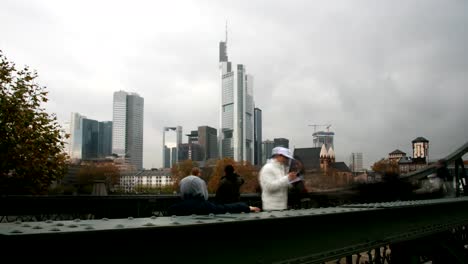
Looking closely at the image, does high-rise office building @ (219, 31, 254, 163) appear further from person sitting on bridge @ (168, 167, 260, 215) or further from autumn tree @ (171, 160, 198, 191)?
person sitting on bridge @ (168, 167, 260, 215)

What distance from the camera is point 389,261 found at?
255 inches

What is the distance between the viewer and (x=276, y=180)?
19.2ft

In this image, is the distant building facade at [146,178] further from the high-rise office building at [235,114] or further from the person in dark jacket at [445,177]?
the person in dark jacket at [445,177]

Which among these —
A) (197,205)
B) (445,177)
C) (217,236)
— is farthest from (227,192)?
(445,177)

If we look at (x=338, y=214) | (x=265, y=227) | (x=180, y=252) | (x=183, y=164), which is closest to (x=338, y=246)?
(x=338, y=214)

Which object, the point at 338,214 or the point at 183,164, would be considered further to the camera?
the point at 183,164

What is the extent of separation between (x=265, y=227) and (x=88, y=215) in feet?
28.5

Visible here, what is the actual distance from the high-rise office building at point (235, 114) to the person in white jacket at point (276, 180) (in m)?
168

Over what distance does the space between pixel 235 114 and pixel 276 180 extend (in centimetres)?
17920

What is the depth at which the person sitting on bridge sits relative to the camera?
506 centimetres

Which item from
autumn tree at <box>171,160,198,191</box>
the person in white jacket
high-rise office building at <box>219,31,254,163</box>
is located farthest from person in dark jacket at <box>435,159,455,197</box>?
high-rise office building at <box>219,31,254,163</box>

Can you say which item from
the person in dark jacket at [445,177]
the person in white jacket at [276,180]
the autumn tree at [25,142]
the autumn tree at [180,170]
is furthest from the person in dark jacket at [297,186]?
the autumn tree at [180,170]

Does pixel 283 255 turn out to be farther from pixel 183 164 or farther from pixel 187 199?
pixel 183 164

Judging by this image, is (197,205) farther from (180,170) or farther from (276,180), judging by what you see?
(180,170)
